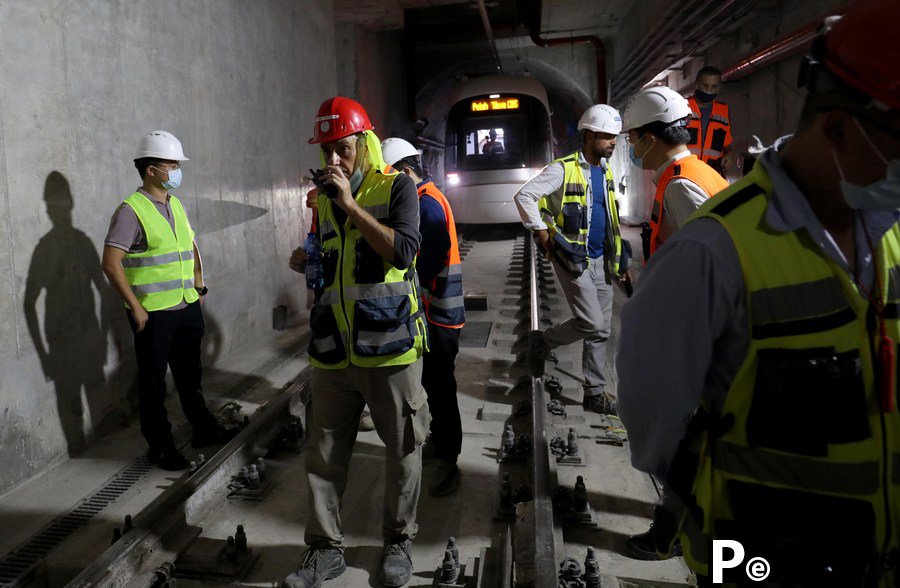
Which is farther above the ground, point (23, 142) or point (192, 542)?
point (23, 142)

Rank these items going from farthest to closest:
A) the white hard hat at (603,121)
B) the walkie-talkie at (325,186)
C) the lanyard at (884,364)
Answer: the white hard hat at (603,121) < the walkie-talkie at (325,186) < the lanyard at (884,364)

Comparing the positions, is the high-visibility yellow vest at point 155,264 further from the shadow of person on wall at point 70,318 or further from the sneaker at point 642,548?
the sneaker at point 642,548

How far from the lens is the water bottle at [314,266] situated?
283 centimetres

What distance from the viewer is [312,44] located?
31.6ft

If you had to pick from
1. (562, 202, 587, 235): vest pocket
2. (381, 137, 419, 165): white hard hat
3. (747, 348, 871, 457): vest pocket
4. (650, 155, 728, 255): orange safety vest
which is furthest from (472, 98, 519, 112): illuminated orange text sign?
(747, 348, 871, 457): vest pocket

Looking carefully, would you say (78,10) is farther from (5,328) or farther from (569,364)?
(569,364)

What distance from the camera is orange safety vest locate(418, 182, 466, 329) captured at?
12.8 ft

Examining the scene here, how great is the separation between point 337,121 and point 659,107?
1.64 meters

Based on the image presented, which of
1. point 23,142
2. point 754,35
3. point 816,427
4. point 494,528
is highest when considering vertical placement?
point 754,35

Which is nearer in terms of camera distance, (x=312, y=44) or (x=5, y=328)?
(x=5, y=328)

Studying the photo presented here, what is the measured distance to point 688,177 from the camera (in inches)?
120

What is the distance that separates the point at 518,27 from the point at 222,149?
47.6 ft

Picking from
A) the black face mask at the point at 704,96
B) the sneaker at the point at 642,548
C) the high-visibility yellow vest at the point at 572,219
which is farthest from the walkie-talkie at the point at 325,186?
the black face mask at the point at 704,96

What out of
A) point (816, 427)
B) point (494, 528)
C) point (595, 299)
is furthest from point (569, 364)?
point (816, 427)
